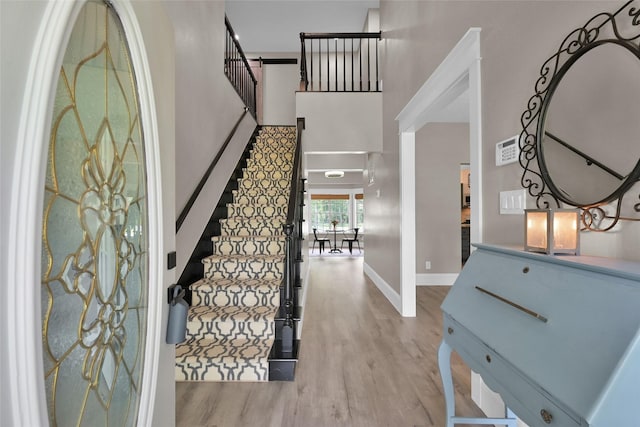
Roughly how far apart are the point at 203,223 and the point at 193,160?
0.66m

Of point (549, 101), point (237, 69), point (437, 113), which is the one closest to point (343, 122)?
point (237, 69)

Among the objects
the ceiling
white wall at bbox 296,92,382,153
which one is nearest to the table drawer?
white wall at bbox 296,92,382,153

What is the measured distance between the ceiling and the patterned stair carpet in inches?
166

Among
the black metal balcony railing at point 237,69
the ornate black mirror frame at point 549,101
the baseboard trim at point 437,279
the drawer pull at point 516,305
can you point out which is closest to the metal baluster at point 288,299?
the drawer pull at point 516,305

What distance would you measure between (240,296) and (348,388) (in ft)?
3.98

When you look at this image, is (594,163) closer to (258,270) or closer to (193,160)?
(258,270)

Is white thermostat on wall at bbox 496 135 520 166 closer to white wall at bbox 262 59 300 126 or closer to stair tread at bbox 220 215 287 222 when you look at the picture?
stair tread at bbox 220 215 287 222

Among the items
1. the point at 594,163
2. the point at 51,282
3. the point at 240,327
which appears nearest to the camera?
the point at 51,282

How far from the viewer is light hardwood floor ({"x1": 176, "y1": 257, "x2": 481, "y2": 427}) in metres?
1.92

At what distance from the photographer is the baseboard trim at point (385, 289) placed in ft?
13.2

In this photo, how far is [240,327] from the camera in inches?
102

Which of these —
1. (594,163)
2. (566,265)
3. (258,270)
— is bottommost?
(258,270)

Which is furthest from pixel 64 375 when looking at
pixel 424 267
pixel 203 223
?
pixel 424 267

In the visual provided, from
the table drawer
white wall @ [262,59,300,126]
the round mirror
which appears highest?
white wall @ [262,59,300,126]
